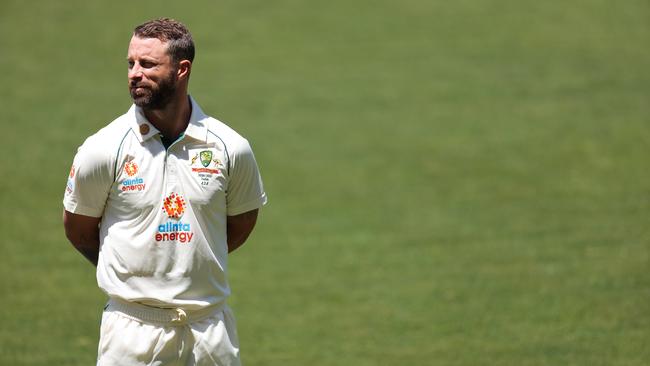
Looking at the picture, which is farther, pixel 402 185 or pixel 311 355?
pixel 402 185

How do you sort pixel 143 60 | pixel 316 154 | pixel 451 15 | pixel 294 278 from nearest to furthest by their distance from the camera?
1. pixel 143 60
2. pixel 294 278
3. pixel 316 154
4. pixel 451 15

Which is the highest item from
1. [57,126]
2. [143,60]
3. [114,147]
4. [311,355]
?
[143,60]

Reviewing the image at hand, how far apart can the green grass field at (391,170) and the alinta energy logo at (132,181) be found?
4.27m

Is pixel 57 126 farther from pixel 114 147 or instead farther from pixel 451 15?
pixel 114 147

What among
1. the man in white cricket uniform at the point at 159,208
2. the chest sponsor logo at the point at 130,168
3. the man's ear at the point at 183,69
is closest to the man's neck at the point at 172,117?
the man in white cricket uniform at the point at 159,208

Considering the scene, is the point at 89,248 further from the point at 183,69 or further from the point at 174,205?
the point at 183,69

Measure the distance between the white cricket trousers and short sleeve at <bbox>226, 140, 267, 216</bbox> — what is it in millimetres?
552

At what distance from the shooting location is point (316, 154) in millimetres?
15250

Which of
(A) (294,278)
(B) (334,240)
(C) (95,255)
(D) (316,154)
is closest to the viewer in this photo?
(C) (95,255)

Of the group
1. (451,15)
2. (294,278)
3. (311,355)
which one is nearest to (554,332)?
(311,355)

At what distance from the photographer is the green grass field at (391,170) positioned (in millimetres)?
9422

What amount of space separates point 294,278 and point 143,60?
6.91 meters

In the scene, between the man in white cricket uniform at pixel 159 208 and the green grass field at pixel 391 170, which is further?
the green grass field at pixel 391 170

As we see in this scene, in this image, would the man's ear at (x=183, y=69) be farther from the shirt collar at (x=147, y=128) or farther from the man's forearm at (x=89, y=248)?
the man's forearm at (x=89, y=248)
